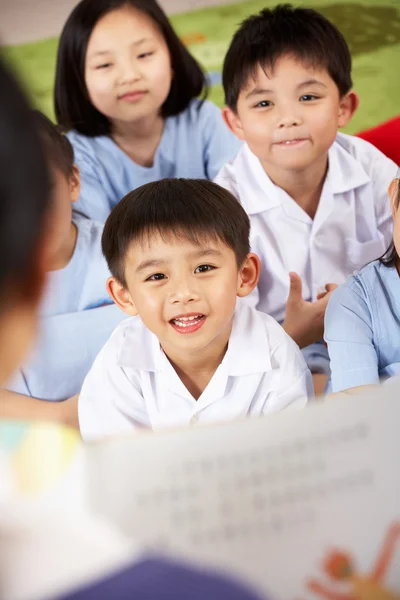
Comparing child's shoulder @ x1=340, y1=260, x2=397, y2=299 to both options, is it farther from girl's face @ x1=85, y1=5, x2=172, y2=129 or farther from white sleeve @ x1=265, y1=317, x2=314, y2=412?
girl's face @ x1=85, y1=5, x2=172, y2=129

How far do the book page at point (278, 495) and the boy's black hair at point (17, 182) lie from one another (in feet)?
0.93

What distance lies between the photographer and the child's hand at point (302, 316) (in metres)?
0.71

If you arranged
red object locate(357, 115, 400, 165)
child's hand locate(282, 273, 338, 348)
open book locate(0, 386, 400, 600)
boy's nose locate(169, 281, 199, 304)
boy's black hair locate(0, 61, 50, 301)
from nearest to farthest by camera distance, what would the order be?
1. boy's black hair locate(0, 61, 50, 301)
2. open book locate(0, 386, 400, 600)
3. boy's nose locate(169, 281, 199, 304)
4. child's hand locate(282, 273, 338, 348)
5. red object locate(357, 115, 400, 165)

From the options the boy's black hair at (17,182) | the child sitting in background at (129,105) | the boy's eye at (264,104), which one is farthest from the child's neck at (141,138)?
the boy's black hair at (17,182)

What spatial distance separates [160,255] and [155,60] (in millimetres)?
216

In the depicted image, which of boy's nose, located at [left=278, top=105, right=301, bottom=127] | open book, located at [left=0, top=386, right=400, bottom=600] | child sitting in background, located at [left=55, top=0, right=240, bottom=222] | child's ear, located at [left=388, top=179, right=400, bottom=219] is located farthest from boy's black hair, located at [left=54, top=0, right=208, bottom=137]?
open book, located at [left=0, top=386, right=400, bottom=600]

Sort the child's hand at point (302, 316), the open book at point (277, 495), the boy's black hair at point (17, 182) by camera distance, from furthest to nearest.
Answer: the child's hand at point (302, 316) → the open book at point (277, 495) → the boy's black hair at point (17, 182)

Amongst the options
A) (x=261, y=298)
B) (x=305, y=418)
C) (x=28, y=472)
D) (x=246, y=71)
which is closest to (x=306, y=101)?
(x=246, y=71)

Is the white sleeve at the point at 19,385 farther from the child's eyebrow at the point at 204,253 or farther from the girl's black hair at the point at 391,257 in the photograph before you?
the girl's black hair at the point at 391,257

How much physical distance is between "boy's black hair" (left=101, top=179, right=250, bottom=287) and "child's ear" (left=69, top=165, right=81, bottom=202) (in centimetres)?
7

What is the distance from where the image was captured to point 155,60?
0.73 meters

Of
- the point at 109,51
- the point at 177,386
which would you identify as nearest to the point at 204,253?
the point at 177,386

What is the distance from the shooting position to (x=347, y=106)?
75cm

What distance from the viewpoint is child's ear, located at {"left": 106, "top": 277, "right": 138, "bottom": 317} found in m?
0.66
